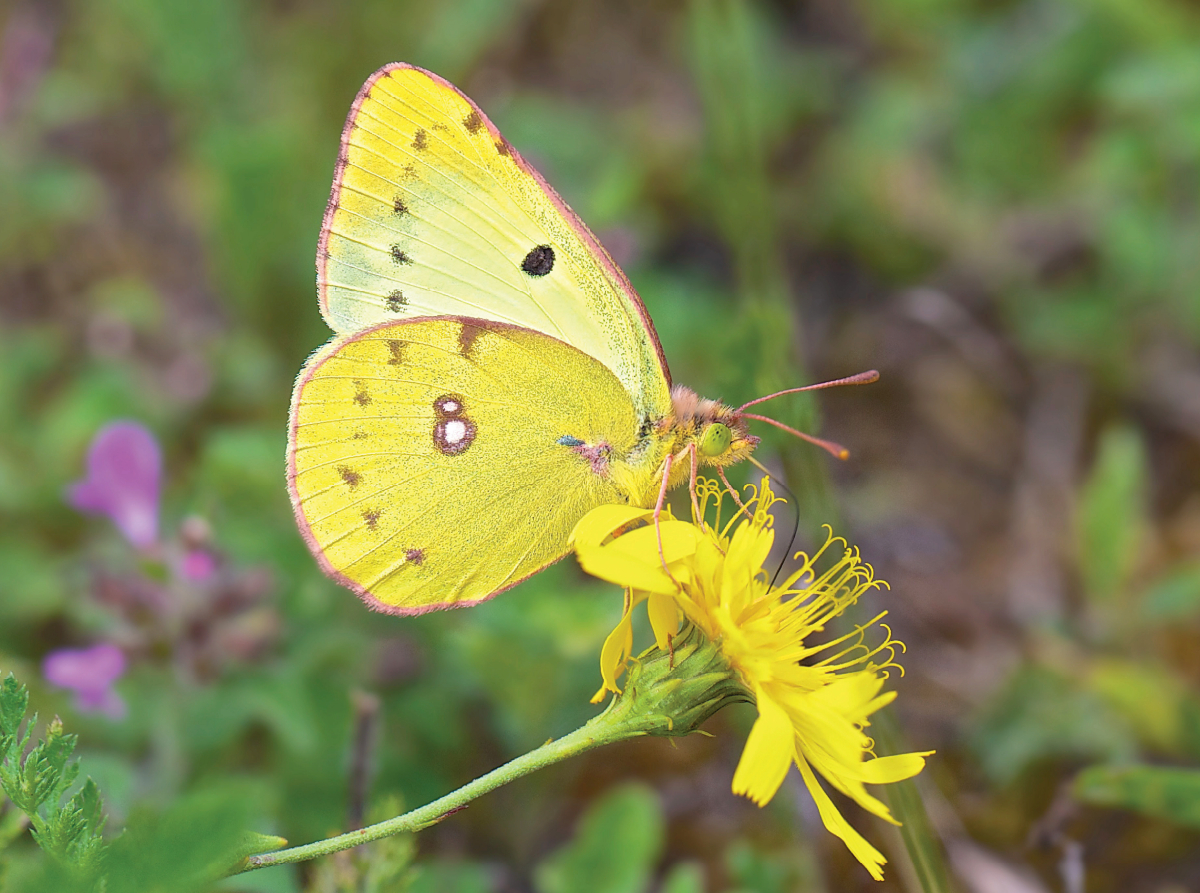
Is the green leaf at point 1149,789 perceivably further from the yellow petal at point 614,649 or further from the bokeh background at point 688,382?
the yellow petal at point 614,649

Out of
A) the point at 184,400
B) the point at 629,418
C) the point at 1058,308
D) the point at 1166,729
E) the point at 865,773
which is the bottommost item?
the point at 1166,729

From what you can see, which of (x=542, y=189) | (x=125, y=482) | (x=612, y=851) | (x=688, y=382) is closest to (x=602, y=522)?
(x=542, y=189)

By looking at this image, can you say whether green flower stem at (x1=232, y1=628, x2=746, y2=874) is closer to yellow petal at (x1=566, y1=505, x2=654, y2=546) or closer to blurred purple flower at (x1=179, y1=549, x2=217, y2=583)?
yellow petal at (x1=566, y1=505, x2=654, y2=546)

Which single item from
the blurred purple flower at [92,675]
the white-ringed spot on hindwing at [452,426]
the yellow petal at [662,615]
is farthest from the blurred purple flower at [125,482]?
the yellow petal at [662,615]

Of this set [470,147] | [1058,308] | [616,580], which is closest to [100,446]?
[470,147]

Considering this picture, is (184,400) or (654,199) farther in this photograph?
(654,199)

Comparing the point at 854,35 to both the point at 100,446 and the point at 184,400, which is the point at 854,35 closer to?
the point at 184,400
